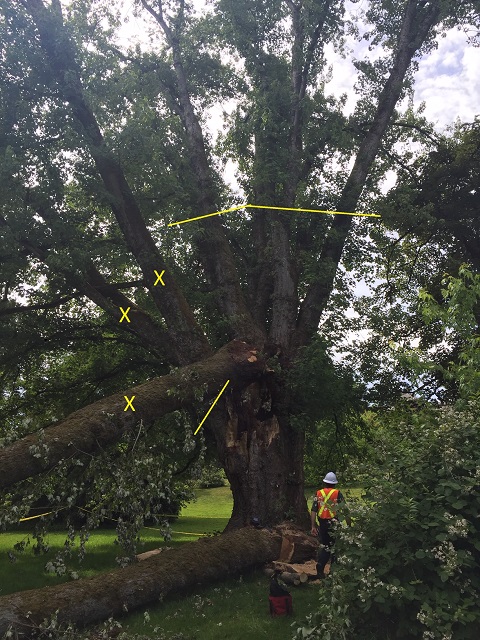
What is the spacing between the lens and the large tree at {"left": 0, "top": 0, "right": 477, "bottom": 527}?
38.1ft

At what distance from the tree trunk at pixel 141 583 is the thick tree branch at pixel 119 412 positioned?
1652 millimetres

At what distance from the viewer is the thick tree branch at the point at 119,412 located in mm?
7445

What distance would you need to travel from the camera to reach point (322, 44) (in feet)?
48.5

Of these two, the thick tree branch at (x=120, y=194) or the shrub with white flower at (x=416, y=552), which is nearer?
the shrub with white flower at (x=416, y=552)

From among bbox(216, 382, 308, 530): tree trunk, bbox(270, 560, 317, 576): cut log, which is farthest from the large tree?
bbox(270, 560, 317, 576): cut log

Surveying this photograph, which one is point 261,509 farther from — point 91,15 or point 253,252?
point 91,15

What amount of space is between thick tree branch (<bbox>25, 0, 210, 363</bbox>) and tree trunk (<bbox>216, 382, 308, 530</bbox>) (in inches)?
63.9

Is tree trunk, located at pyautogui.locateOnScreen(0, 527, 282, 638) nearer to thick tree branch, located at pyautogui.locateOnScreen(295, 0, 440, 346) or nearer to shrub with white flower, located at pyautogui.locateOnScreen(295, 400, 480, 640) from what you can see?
shrub with white flower, located at pyautogui.locateOnScreen(295, 400, 480, 640)

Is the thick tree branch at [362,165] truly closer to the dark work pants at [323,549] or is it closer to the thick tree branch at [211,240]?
the thick tree branch at [211,240]

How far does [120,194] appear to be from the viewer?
12.8 m

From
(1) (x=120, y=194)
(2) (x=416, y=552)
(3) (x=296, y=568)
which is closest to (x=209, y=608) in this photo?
(3) (x=296, y=568)

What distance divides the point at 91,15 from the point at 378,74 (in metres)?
8.63

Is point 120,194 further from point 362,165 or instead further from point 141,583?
point 141,583

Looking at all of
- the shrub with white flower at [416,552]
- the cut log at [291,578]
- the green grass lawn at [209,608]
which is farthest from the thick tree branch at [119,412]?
the shrub with white flower at [416,552]
